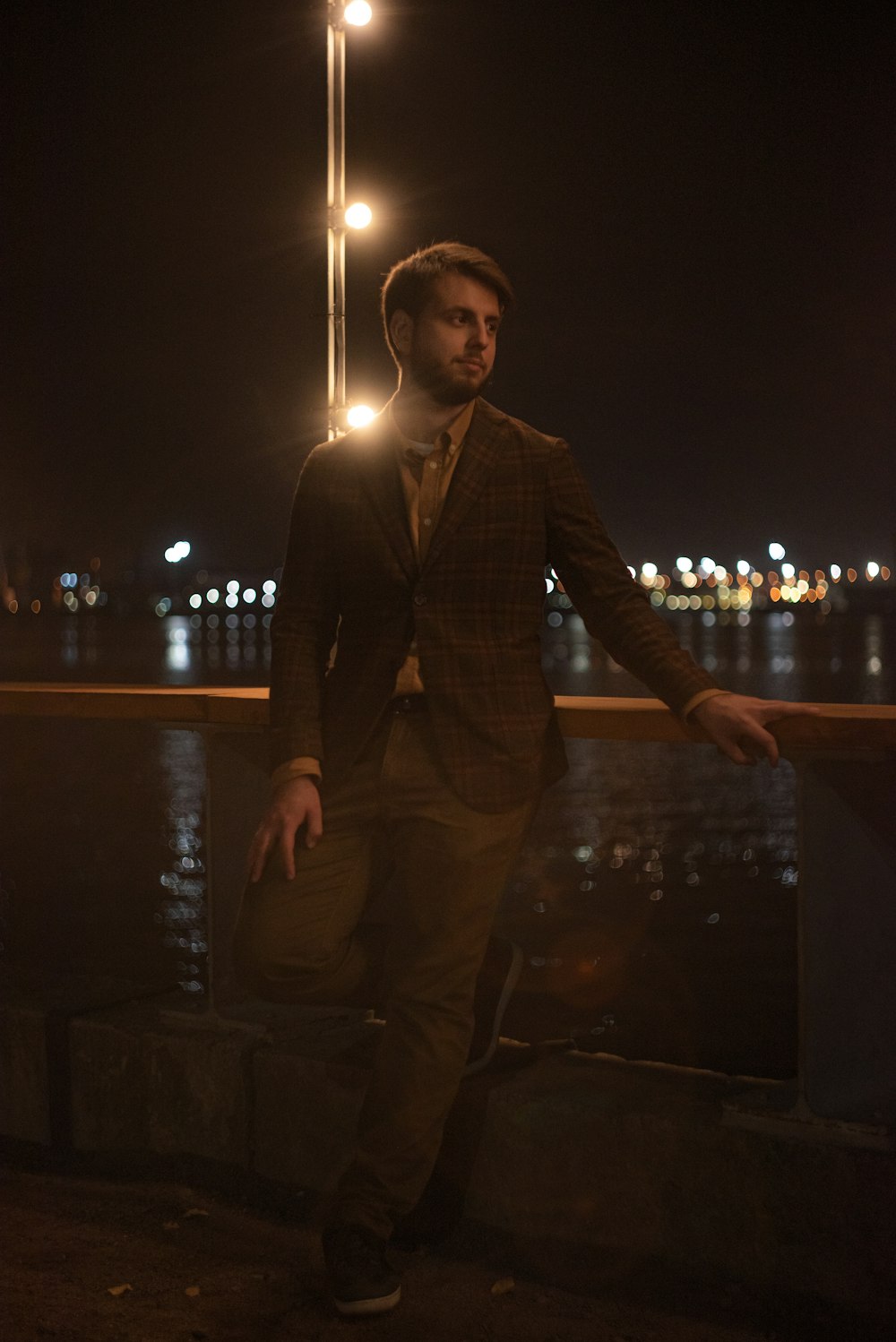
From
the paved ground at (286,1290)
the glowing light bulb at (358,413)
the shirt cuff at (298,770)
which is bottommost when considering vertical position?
the paved ground at (286,1290)

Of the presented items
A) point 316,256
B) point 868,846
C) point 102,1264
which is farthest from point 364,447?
point 316,256

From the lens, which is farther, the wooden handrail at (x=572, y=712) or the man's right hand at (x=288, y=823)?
the man's right hand at (x=288, y=823)

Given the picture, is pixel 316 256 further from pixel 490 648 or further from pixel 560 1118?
pixel 560 1118

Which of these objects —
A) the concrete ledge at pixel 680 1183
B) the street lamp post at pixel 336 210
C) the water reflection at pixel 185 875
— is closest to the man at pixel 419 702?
the concrete ledge at pixel 680 1183

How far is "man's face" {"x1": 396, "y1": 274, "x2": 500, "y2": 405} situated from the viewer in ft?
10.3

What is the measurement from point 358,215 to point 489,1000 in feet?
15.0

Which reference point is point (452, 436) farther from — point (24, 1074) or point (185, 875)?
point (185, 875)

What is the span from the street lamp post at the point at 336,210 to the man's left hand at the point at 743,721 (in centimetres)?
392

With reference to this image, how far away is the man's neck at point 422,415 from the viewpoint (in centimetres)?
324

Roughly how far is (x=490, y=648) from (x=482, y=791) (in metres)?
0.31

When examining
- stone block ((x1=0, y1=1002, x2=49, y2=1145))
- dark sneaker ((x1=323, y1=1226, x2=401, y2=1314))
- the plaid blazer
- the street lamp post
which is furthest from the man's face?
the street lamp post

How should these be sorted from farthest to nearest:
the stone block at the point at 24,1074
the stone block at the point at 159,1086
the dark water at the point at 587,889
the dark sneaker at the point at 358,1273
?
the dark water at the point at 587,889, the stone block at the point at 24,1074, the stone block at the point at 159,1086, the dark sneaker at the point at 358,1273

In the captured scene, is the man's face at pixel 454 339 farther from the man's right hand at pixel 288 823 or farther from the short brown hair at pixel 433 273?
the man's right hand at pixel 288 823

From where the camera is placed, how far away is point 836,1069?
10.1 ft
